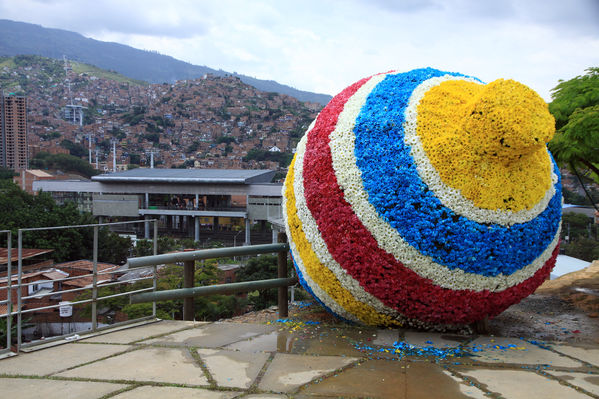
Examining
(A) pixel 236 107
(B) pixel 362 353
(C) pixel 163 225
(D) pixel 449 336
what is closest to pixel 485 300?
(D) pixel 449 336

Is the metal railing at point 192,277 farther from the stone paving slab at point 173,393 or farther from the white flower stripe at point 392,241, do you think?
the stone paving slab at point 173,393

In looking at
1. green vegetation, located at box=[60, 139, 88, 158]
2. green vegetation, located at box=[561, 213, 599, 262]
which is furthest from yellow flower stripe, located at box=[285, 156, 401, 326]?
green vegetation, located at box=[60, 139, 88, 158]

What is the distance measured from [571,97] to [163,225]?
59780 millimetres

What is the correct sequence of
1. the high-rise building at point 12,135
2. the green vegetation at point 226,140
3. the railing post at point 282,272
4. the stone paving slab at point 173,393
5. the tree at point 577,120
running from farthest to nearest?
1. the green vegetation at point 226,140
2. the high-rise building at point 12,135
3. the tree at point 577,120
4. the railing post at point 282,272
5. the stone paving slab at point 173,393

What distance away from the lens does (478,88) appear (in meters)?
5.39

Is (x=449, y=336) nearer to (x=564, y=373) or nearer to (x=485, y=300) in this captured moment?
(x=485, y=300)

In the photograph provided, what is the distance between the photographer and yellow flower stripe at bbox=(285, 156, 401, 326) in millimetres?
5387

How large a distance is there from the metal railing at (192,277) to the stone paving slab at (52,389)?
176 centimetres

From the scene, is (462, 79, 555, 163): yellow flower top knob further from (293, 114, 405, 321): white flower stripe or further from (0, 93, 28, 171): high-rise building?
(0, 93, 28, 171): high-rise building

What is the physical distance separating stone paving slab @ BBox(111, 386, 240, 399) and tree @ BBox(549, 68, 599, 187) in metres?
6.24

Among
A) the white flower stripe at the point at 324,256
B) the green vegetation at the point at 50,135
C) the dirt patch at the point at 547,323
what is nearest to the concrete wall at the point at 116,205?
the dirt patch at the point at 547,323

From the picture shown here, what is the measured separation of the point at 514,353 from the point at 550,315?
266 centimetres

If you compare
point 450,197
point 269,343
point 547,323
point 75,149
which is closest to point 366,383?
point 269,343

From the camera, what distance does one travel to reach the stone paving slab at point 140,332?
16.6ft
